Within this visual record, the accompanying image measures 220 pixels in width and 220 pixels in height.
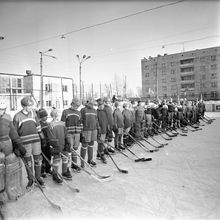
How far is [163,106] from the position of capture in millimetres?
9414

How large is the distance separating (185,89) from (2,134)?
47.1 m

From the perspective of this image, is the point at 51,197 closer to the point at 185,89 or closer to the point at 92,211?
the point at 92,211

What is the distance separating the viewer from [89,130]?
467 cm

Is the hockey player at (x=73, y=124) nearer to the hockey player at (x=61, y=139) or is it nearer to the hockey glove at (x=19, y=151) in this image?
the hockey player at (x=61, y=139)

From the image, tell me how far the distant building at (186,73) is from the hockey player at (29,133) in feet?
130

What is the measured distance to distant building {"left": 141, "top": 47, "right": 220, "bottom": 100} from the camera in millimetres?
44031

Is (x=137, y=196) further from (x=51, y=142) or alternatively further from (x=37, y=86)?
(x=37, y=86)

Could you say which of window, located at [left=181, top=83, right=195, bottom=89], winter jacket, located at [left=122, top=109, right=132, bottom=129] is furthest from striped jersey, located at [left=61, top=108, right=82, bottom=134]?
window, located at [left=181, top=83, right=195, bottom=89]

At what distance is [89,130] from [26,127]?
1589 mm

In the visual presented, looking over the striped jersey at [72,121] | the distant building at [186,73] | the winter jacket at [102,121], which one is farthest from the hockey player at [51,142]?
the distant building at [186,73]

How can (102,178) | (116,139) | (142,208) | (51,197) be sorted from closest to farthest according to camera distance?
(142,208) → (51,197) → (102,178) → (116,139)

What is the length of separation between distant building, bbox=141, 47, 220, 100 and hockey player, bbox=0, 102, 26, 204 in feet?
132

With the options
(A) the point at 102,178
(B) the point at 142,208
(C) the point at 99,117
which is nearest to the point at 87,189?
(A) the point at 102,178

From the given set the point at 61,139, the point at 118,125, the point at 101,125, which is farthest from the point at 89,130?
the point at 118,125
